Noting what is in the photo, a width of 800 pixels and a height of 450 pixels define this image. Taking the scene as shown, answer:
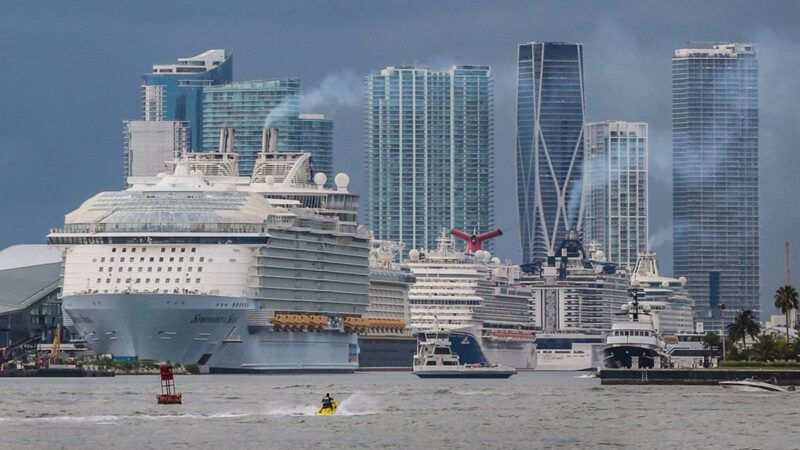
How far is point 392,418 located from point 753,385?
1589 inches

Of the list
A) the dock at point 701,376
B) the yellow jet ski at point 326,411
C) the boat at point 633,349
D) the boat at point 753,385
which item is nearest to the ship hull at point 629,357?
the boat at point 633,349

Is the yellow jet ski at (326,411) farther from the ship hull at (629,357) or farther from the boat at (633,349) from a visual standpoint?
the ship hull at (629,357)

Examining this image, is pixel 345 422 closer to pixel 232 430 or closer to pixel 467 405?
pixel 232 430

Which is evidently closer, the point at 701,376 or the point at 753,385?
the point at 753,385

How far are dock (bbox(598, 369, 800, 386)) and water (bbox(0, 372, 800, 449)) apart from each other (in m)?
1.92

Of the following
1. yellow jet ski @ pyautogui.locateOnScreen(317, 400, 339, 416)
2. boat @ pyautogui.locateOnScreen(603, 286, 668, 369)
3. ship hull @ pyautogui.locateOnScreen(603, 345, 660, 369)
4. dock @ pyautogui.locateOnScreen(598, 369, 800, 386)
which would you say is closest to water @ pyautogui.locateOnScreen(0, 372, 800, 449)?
yellow jet ski @ pyautogui.locateOnScreen(317, 400, 339, 416)

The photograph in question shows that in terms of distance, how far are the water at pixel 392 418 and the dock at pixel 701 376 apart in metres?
1.92

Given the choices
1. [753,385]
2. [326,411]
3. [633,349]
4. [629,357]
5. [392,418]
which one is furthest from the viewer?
[633,349]

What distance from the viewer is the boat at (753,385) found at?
156 m

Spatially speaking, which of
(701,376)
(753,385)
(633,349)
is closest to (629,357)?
(633,349)

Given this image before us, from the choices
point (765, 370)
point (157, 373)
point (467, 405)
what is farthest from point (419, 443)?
point (157, 373)

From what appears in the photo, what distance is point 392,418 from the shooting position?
12394cm

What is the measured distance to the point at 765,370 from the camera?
16425 cm

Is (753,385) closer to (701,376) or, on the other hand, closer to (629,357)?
(701,376)
